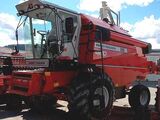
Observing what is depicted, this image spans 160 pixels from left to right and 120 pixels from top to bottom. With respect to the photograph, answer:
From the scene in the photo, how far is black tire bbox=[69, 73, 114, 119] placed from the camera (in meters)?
8.90

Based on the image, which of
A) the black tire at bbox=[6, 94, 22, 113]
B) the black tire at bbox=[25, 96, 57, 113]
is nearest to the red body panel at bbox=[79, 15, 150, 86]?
the black tire at bbox=[25, 96, 57, 113]

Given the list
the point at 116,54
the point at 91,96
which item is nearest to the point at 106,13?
the point at 116,54

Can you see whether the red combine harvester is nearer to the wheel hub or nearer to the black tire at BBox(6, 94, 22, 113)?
the wheel hub

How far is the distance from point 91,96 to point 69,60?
4.44 feet

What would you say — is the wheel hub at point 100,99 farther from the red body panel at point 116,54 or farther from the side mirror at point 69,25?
the side mirror at point 69,25

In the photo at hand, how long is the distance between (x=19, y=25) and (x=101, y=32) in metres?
2.64

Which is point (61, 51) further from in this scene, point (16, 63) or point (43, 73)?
point (16, 63)

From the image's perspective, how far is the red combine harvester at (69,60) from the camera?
9125 millimetres

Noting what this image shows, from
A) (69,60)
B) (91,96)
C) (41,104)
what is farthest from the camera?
(41,104)

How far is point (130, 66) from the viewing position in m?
12.2

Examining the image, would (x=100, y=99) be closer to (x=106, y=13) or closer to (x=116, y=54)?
(x=116, y=54)

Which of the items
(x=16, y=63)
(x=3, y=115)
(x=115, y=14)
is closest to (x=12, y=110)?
(x=3, y=115)

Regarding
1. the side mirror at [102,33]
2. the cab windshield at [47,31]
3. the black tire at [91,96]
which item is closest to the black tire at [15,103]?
the cab windshield at [47,31]

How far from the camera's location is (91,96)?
30.4 ft
